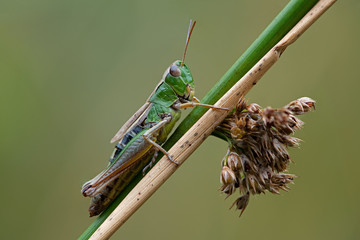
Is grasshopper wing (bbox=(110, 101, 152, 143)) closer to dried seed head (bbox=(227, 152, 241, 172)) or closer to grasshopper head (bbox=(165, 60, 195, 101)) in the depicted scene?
grasshopper head (bbox=(165, 60, 195, 101))

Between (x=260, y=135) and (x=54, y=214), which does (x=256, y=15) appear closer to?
(x=260, y=135)

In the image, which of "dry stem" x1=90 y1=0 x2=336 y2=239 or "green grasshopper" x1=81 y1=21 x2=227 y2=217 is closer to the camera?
"dry stem" x1=90 y1=0 x2=336 y2=239

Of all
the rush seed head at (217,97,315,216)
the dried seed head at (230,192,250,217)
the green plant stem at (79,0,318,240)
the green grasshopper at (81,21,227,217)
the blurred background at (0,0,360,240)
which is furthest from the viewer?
the blurred background at (0,0,360,240)

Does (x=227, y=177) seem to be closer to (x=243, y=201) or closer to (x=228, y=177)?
(x=228, y=177)

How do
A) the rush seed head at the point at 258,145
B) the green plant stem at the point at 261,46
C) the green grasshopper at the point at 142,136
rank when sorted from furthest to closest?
1. the green grasshopper at the point at 142,136
2. the rush seed head at the point at 258,145
3. the green plant stem at the point at 261,46

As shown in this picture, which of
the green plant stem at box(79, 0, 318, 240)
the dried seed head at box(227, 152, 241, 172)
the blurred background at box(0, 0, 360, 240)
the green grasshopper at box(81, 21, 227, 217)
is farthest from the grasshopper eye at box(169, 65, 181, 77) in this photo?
the blurred background at box(0, 0, 360, 240)

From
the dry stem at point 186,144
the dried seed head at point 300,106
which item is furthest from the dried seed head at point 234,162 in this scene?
the dried seed head at point 300,106

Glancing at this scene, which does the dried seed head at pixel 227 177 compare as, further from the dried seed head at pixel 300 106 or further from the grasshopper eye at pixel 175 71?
the grasshopper eye at pixel 175 71
